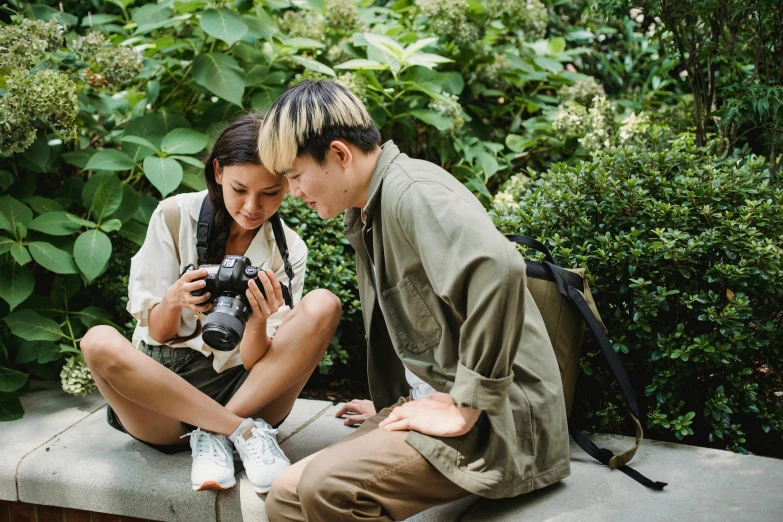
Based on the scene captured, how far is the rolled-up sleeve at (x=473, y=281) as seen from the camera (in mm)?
1721

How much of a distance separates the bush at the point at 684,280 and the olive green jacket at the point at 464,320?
59 cm

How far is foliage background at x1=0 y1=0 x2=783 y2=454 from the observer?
266cm

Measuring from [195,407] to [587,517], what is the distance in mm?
1263

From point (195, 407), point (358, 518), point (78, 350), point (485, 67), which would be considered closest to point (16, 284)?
point (78, 350)

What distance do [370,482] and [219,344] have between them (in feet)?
2.17

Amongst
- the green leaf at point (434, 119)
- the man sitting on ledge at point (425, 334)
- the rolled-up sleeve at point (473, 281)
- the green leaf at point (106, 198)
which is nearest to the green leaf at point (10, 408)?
the green leaf at point (106, 198)

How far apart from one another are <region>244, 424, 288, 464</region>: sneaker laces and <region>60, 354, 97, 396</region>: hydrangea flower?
1039 mm

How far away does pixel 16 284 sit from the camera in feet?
10.3

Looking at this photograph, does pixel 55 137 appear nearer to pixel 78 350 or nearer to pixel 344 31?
Result: pixel 78 350

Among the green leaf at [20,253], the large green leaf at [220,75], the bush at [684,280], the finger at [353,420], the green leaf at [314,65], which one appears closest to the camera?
the bush at [684,280]

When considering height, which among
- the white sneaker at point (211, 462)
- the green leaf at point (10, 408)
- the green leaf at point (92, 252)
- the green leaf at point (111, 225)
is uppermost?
the green leaf at point (111, 225)

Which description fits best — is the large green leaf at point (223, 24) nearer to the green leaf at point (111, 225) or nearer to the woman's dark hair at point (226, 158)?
the green leaf at point (111, 225)

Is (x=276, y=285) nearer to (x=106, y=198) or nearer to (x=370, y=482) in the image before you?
(x=370, y=482)

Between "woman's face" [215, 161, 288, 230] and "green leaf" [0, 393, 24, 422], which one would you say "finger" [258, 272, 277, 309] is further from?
"green leaf" [0, 393, 24, 422]
